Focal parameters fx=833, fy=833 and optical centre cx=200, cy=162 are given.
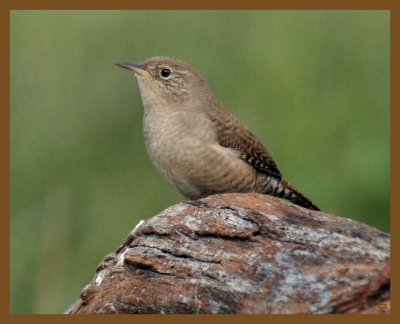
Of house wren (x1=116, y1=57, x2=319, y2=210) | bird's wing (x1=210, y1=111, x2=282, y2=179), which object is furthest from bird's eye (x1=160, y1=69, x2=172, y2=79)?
bird's wing (x1=210, y1=111, x2=282, y2=179)

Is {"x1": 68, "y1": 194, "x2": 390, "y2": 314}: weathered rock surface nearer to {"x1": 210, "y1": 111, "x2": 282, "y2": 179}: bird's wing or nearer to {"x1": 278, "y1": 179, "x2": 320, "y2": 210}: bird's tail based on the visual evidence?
{"x1": 210, "y1": 111, "x2": 282, "y2": 179}: bird's wing

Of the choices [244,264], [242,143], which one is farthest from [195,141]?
[244,264]

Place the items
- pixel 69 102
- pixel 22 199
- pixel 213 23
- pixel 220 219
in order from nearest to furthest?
pixel 220 219, pixel 22 199, pixel 69 102, pixel 213 23

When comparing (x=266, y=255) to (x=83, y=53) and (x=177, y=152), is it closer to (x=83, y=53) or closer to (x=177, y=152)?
(x=177, y=152)

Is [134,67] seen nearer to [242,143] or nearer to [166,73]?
[166,73]

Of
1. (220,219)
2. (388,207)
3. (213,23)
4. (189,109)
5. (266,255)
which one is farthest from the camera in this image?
(213,23)

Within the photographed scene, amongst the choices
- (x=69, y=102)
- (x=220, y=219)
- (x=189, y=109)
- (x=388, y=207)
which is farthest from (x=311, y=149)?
(x=220, y=219)

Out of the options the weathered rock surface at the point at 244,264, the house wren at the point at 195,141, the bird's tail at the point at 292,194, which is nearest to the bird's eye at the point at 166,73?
the house wren at the point at 195,141

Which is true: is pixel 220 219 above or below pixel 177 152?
below
